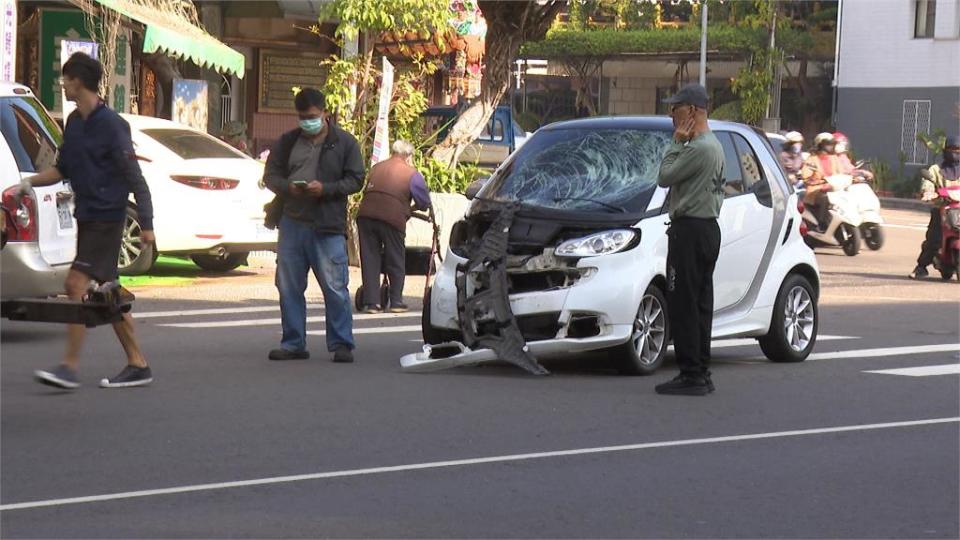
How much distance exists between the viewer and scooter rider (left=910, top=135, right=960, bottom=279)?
2194cm

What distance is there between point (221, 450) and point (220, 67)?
1468 cm

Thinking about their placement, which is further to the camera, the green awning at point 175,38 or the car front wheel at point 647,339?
the green awning at point 175,38

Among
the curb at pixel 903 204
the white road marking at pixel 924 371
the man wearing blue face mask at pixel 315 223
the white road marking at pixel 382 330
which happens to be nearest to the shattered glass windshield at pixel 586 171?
the man wearing blue face mask at pixel 315 223

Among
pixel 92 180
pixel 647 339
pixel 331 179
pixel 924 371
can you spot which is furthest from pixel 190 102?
pixel 92 180

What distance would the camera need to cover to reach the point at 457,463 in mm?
8516

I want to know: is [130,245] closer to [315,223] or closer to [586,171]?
[315,223]

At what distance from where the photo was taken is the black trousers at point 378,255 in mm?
16141

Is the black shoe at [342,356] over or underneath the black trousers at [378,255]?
underneath

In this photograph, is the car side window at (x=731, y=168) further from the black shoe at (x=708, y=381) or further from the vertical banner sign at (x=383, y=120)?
the vertical banner sign at (x=383, y=120)

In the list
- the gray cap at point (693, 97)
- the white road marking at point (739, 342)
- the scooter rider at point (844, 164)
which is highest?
the gray cap at point (693, 97)

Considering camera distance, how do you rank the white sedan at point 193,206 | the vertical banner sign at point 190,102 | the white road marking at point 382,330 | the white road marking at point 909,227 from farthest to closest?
the white road marking at point 909,227, the vertical banner sign at point 190,102, the white sedan at point 193,206, the white road marking at point 382,330

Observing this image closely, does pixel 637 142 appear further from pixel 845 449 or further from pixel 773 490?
pixel 773 490

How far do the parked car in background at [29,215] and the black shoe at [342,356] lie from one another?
199 cm

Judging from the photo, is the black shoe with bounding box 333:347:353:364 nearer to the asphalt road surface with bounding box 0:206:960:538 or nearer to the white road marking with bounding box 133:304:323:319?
the asphalt road surface with bounding box 0:206:960:538
